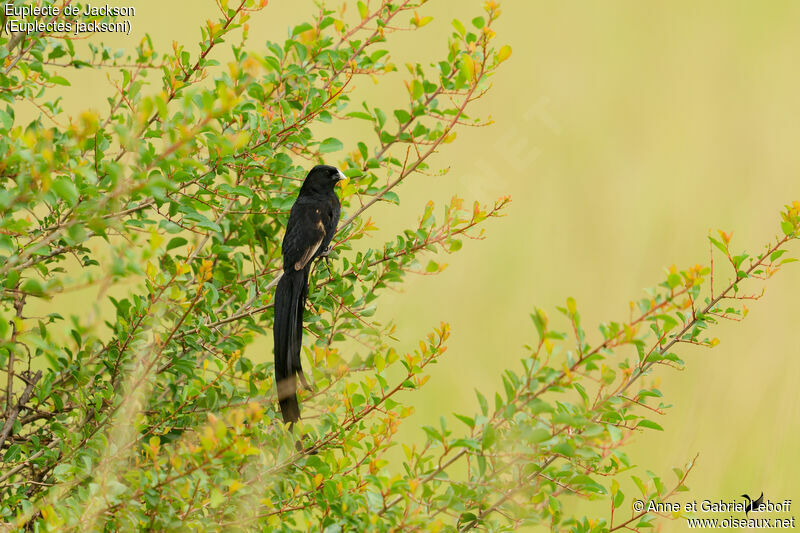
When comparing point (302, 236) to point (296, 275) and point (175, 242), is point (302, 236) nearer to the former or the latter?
point (296, 275)

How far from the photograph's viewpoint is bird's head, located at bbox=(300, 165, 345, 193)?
9.12 feet

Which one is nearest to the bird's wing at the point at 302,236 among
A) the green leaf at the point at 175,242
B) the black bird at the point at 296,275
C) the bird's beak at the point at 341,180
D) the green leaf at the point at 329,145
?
the black bird at the point at 296,275

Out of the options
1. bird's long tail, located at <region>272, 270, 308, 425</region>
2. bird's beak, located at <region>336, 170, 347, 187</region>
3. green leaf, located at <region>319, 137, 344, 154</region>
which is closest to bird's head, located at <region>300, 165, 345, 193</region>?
bird's beak, located at <region>336, 170, 347, 187</region>

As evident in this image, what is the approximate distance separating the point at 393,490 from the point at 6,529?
1.02m

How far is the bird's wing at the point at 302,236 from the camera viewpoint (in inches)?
94.5

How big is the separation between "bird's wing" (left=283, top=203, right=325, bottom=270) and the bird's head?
23 cm

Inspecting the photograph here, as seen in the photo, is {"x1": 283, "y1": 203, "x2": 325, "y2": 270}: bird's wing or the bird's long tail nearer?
the bird's long tail

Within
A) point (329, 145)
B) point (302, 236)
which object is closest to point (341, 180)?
point (329, 145)

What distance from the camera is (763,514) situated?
4023 mm

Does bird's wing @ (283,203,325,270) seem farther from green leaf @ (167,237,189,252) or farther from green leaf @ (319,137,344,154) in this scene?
green leaf @ (167,237,189,252)

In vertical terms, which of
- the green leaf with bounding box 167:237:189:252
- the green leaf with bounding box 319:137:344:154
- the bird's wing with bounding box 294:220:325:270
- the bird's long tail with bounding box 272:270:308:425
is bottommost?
the bird's long tail with bounding box 272:270:308:425

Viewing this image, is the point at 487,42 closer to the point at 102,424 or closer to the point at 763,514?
the point at 102,424

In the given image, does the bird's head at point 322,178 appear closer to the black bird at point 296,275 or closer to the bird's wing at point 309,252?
the black bird at point 296,275

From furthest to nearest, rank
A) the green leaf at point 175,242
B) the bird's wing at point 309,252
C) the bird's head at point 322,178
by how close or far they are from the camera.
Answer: the bird's head at point 322,178 < the green leaf at point 175,242 < the bird's wing at point 309,252
